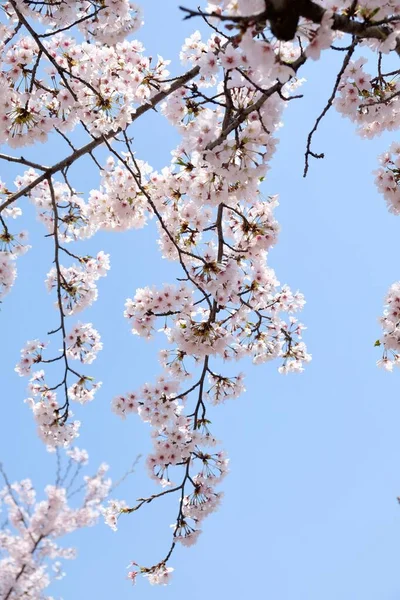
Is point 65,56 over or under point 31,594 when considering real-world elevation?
over

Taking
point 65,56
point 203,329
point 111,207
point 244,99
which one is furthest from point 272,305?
point 65,56

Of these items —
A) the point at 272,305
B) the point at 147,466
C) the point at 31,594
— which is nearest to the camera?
the point at 147,466

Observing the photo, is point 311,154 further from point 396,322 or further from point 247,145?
point 396,322

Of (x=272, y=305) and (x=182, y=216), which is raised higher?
(x=182, y=216)

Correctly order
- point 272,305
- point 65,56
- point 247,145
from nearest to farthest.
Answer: point 247,145
point 65,56
point 272,305

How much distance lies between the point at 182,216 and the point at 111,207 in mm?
1145

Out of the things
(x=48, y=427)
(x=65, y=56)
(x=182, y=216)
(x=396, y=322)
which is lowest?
(x=396, y=322)

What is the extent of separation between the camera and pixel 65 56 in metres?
4.33

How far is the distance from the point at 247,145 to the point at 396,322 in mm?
2454

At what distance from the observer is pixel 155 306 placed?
15.6 feet

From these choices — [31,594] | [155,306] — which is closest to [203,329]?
[155,306]

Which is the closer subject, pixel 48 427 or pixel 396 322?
pixel 396 322

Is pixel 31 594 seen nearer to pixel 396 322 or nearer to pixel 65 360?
pixel 65 360

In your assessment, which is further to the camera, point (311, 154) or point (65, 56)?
point (65, 56)
